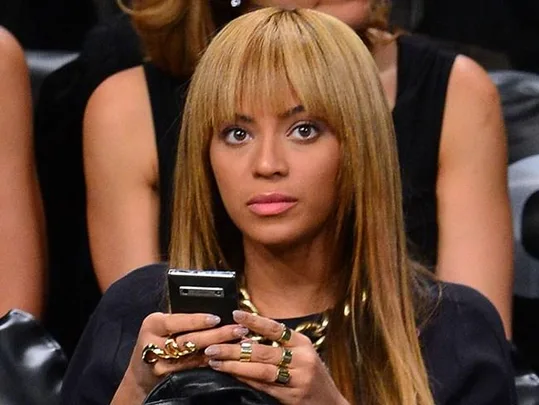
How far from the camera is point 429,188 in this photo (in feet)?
6.18

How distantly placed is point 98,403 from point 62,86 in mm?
725

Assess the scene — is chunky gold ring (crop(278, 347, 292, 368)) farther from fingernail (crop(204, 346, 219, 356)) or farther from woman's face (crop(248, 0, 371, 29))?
woman's face (crop(248, 0, 371, 29))

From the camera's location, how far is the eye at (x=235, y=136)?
1.39m

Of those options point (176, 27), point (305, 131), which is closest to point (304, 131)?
point (305, 131)

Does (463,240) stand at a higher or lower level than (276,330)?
lower

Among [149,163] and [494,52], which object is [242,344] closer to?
[149,163]

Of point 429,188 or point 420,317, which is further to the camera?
point 429,188

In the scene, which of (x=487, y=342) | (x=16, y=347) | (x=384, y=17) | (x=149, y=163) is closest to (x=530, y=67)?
(x=384, y=17)

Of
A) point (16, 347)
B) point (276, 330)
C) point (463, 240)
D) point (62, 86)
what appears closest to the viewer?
point (276, 330)

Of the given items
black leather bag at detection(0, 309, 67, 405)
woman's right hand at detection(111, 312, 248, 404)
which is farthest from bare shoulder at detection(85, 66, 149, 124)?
woman's right hand at detection(111, 312, 248, 404)

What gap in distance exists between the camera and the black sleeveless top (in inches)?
73.4

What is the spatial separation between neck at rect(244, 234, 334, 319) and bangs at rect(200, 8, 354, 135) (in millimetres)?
150

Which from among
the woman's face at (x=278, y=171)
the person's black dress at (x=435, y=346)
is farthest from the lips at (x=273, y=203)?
Result: the person's black dress at (x=435, y=346)

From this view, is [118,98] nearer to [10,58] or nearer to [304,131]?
[10,58]
